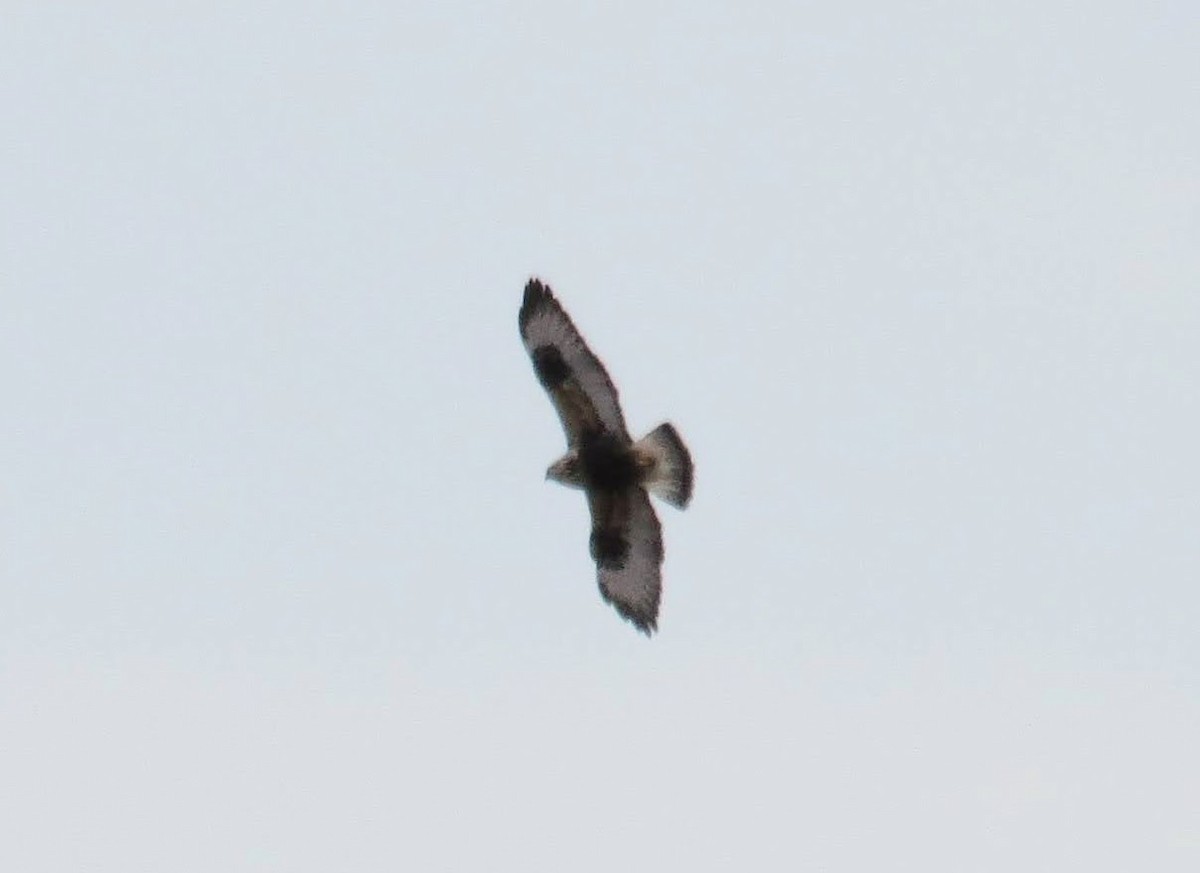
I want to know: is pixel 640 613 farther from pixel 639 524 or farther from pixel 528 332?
pixel 528 332

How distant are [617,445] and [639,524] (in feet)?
2.11

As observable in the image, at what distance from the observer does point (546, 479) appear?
23.4m

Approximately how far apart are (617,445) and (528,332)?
960 mm

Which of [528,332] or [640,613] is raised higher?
[528,332]

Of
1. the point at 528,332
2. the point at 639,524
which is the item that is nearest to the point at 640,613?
the point at 639,524

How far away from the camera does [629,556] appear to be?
23656 millimetres

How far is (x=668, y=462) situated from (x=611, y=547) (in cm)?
79

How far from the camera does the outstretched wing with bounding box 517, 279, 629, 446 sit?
23.0 meters

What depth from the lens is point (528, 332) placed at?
23266 millimetres

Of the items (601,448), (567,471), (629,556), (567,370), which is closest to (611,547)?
(629,556)

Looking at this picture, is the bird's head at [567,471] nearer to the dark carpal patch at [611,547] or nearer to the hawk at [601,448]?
the hawk at [601,448]

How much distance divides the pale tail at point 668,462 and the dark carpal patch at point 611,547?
532 mm

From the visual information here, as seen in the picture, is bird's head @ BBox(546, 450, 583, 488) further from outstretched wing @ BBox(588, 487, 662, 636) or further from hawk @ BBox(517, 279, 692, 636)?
outstretched wing @ BBox(588, 487, 662, 636)

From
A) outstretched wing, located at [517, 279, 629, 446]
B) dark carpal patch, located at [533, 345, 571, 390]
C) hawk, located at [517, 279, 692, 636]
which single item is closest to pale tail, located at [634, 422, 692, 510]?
hawk, located at [517, 279, 692, 636]
